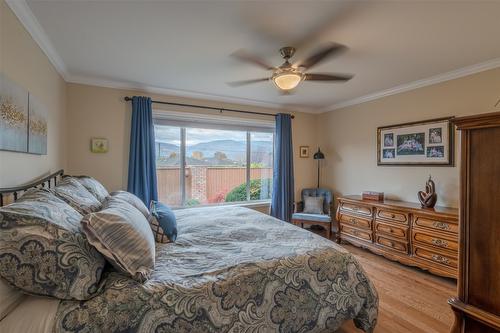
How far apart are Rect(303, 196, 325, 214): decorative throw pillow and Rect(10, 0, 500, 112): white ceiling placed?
84.9 inches

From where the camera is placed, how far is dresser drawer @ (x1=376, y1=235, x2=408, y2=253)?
3061mm

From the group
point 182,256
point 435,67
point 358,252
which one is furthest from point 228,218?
point 435,67

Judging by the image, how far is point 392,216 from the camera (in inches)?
126

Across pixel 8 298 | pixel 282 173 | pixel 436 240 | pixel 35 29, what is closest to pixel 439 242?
pixel 436 240

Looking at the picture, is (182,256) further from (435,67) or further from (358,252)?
(435,67)

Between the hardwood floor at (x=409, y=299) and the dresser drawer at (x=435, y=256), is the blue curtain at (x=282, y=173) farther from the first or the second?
the dresser drawer at (x=435, y=256)

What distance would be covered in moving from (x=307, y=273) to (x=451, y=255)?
2176mm

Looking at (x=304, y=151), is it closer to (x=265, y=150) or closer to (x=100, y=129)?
(x=265, y=150)

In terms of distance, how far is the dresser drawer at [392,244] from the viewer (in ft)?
10.0

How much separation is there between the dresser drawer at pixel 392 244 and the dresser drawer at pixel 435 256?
123 mm

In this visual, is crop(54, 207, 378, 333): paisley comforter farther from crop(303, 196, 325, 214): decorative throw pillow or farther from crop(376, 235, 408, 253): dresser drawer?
crop(303, 196, 325, 214): decorative throw pillow

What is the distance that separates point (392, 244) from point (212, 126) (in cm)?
325

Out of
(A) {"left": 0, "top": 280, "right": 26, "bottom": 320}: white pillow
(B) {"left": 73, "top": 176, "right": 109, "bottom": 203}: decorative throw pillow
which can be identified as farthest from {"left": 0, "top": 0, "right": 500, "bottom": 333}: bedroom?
(B) {"left": 73, "top": 176, "right": 109, "bottom": 203}: decorative throw pillow

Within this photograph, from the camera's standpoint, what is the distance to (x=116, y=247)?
4.07 feet
